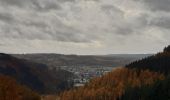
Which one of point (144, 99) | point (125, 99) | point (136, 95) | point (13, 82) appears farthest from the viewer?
point (125, 99)

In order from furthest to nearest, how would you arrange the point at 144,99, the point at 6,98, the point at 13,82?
the point at 144,99
the point at 13,82
the point at 6,98

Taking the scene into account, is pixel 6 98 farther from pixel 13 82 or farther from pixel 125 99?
pixel 125 99

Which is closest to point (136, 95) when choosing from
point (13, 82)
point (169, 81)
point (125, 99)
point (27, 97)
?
point (125, 99)

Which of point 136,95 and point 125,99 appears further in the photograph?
point 125,99

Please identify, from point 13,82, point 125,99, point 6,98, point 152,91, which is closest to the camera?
point 6,98

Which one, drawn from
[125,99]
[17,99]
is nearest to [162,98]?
[17,99]

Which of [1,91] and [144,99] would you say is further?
[144,99]

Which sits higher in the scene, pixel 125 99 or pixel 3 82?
pixel 3 82

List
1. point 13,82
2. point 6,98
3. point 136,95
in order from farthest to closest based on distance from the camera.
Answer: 1. point 136,95
2. point 13,82
3. point 6,98

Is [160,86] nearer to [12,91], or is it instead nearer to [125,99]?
[12,91]

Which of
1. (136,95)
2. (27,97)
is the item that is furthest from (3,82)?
(136,95)
